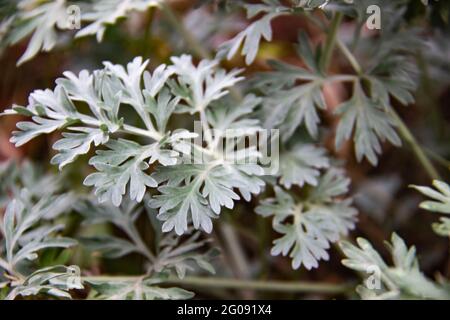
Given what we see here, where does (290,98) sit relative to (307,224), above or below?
above

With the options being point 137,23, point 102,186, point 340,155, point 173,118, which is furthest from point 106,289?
point 137,23

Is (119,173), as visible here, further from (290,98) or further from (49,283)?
(290,98)

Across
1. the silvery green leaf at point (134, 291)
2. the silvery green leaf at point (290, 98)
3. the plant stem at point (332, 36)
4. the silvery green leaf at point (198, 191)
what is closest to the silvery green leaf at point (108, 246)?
the silvery green leaf at point (134, 291)

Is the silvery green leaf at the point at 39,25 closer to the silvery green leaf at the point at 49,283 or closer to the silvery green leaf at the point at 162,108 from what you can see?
the silvery green leaf at the point at 162,108

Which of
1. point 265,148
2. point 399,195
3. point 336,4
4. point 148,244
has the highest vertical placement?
point 336,4

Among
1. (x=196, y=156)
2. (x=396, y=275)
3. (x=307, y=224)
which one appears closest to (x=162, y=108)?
(x=196, y=156)

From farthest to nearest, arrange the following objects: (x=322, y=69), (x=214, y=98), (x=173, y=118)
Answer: (x=173, y=118) < (x=322, y=69) < (x=214, y=98)

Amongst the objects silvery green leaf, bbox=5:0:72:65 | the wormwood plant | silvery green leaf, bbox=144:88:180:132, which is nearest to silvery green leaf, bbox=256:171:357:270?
the wormwood plant
